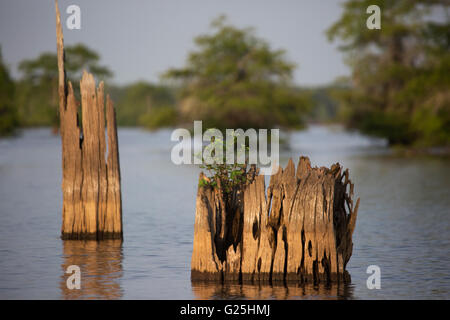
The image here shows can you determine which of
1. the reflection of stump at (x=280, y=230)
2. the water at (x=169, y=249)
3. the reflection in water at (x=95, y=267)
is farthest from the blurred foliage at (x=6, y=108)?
the reflection of stump at (x=280, y=230)

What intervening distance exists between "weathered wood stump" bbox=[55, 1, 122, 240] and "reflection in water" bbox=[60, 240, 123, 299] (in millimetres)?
687

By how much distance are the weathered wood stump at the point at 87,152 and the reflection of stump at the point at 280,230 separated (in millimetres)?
3601

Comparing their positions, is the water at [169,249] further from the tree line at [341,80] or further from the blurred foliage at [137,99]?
the blurred foliage at [137,99]

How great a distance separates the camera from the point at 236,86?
59938mm

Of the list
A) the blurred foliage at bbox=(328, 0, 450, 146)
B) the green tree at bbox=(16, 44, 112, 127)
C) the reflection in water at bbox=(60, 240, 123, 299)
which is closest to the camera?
the reflection in water at bbox=(60, 240, 123, 299)

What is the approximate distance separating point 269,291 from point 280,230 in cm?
88

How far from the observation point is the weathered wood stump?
14.4m

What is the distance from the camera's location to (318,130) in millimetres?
134250

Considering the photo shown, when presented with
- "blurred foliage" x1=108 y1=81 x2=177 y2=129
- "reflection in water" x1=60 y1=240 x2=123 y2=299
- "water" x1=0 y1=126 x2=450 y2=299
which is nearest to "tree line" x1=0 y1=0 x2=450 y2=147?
"water" x1=0 y1=126 x2=450 y2=299

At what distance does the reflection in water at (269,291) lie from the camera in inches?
432

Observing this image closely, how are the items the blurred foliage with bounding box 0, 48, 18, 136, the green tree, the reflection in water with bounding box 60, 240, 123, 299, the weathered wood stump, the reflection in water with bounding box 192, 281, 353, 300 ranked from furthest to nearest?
the green tree, the blurred foliage with bounding box 0, 48, 18, 136, the weathered wood stump, the reflection in water with bounding box 60, 240, 123, 299, the reflection in water with bounding box 192, 281, 353, 300

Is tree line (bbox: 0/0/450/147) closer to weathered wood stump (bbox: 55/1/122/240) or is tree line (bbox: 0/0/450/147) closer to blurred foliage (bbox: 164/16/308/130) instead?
blurred foliage (bbox: 164/16/308/130)
